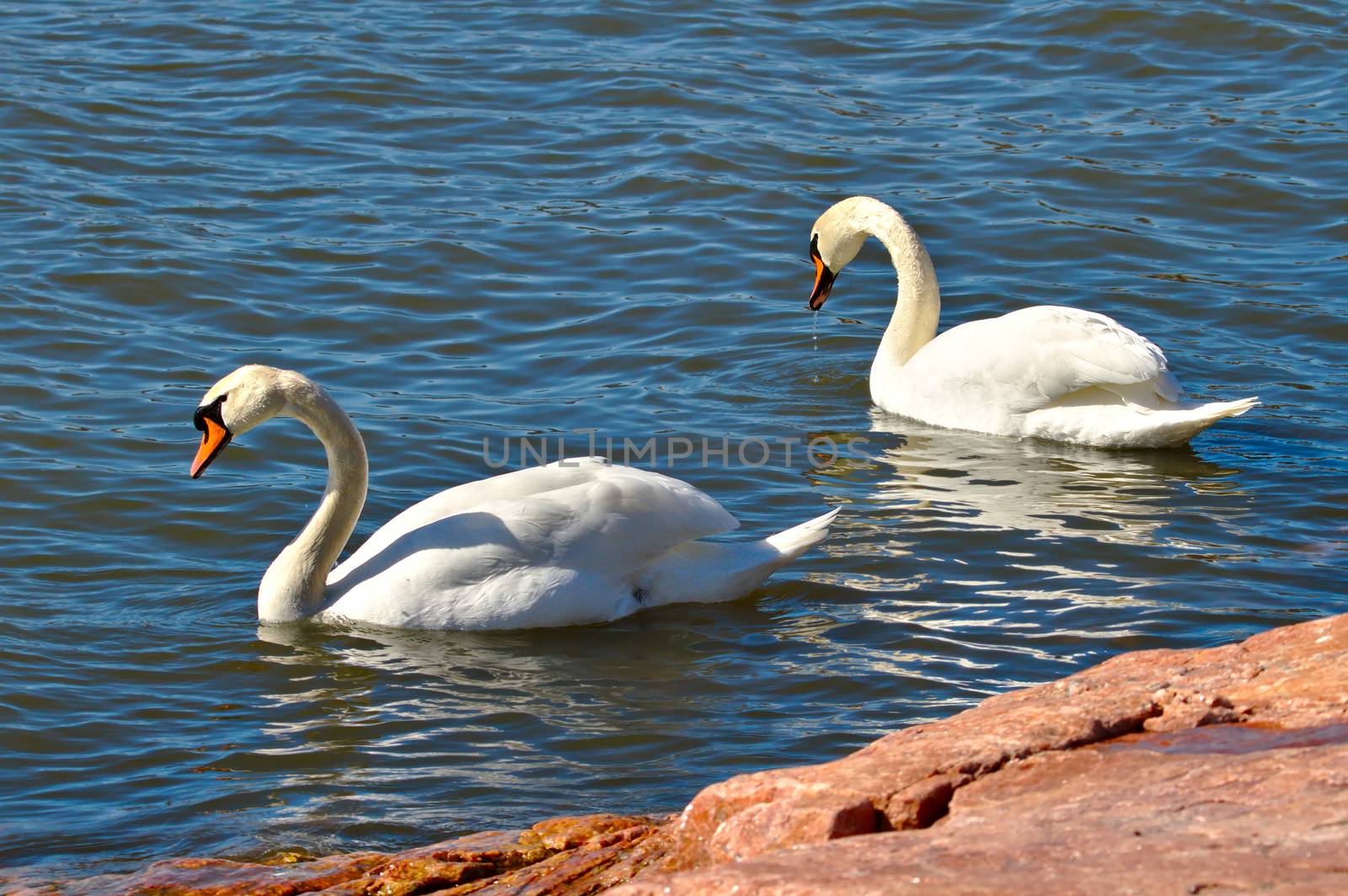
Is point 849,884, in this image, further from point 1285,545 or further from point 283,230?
point 283,230

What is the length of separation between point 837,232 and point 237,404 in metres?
4.54

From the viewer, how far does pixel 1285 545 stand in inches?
281

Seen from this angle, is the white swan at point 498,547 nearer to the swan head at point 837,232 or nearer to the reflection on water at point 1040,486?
the reflection on water at point 1040,486

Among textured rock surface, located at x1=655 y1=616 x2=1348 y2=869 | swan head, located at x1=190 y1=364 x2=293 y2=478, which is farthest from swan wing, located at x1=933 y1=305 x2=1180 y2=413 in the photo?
textured rock surface, located at x1=655 y1=616 x2=1348 y2=869

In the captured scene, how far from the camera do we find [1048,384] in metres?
8.54

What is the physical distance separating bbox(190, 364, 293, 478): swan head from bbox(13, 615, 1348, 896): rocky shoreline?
2448 mm

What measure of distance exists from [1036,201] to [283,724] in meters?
7.87

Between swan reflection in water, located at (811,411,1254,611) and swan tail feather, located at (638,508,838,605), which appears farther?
swan reflection in water, located at (811,411,1254,611)

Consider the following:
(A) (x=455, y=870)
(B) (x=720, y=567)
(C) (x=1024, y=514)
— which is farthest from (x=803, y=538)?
(A) (x=455, y=870)

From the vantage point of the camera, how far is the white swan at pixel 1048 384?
27.1 feet

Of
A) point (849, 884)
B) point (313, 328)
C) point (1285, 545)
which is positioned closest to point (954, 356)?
point (1285, 545)

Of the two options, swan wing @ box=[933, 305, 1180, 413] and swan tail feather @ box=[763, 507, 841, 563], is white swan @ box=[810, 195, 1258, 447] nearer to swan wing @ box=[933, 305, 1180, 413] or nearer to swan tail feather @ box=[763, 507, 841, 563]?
swan wing @ box=[933, 305, 1180, 413]

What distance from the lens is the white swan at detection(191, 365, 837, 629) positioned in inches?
254

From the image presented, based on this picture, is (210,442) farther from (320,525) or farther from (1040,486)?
(1040,486)
